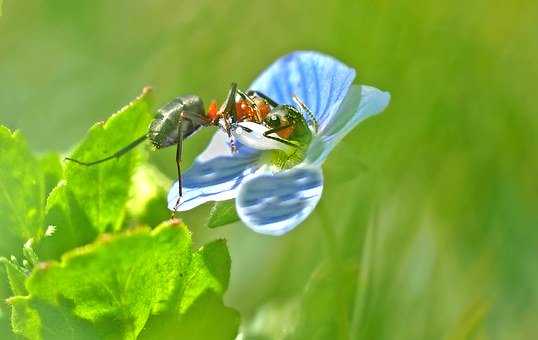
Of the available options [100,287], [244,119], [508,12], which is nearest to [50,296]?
[100,287]

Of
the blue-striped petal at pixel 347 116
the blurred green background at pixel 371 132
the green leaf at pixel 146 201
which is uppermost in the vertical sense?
the blue-striped petal at pixel 347 116

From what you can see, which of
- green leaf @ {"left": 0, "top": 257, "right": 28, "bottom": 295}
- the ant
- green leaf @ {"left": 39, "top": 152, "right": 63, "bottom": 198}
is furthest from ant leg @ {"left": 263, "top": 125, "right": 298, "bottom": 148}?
green leaf @ {"left": 0, "top": 257, "right": 28, "bottom": 295}

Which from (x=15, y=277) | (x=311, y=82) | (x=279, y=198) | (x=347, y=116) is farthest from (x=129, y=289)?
(x=311, y=82)

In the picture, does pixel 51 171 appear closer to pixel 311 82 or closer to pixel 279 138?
pixel 279 138

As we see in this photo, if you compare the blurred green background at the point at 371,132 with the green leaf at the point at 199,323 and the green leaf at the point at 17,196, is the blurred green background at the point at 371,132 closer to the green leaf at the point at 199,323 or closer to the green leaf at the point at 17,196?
the green leaf at the point at 199,323

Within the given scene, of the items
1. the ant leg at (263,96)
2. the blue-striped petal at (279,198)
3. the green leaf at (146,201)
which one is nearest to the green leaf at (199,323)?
the blue-striped petal at (279,198)

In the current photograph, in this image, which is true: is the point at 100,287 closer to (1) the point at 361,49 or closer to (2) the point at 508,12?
(1) the point at 361,49
